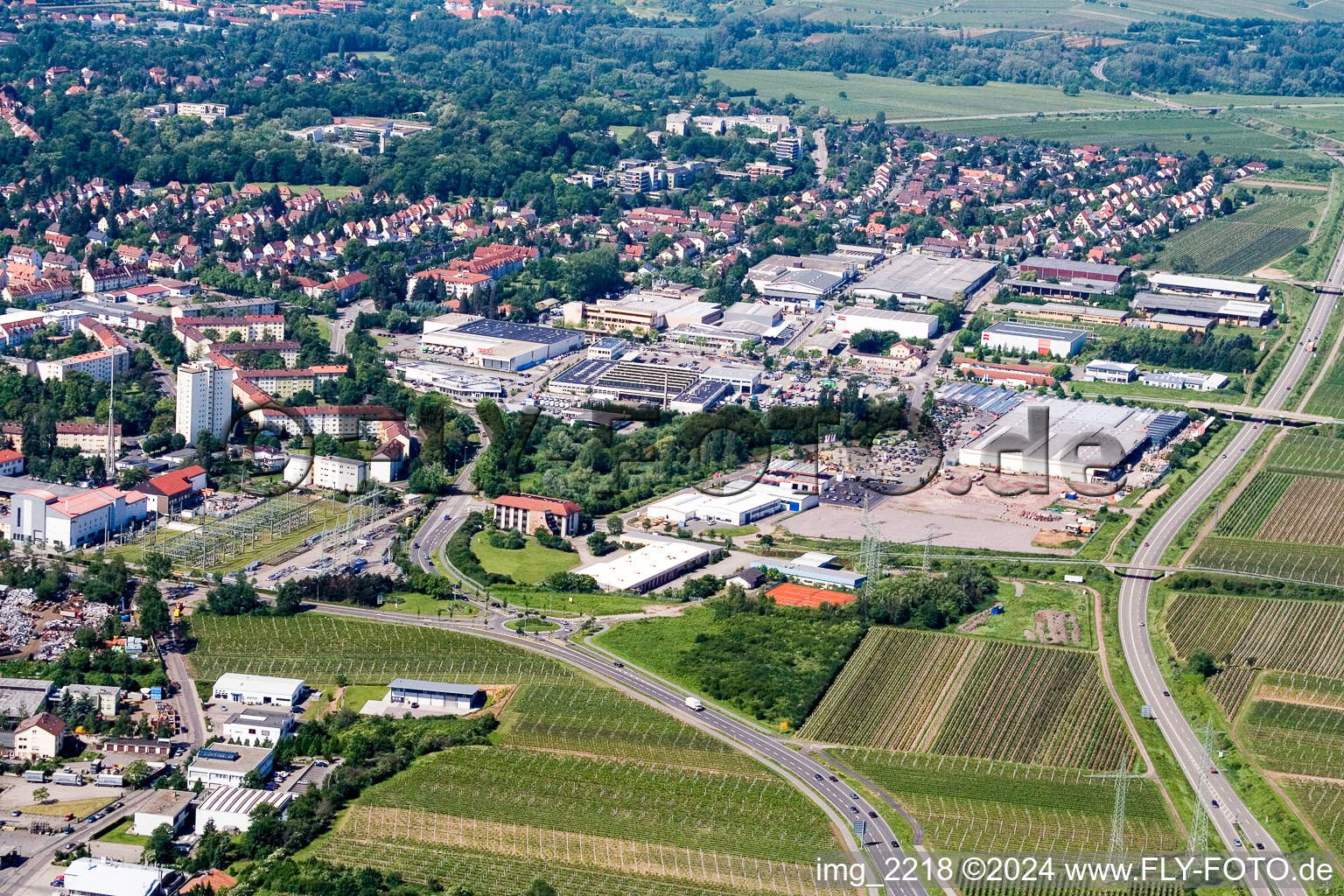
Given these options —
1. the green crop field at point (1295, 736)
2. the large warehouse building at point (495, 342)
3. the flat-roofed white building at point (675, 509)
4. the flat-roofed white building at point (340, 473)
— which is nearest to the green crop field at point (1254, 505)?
the green crop field at point (1295, 736)

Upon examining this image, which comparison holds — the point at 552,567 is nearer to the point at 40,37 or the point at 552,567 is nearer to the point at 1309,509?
the point at 1309,509

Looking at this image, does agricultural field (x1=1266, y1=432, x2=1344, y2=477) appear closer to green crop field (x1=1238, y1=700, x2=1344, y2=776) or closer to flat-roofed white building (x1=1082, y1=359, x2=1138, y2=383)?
flat-roofed white building (x1=1082, y1=359, x2=1138, y2=383)

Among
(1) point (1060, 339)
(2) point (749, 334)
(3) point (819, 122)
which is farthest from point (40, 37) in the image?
(1) point (1060, 339)

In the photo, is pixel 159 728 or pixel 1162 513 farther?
pixel 1162 513

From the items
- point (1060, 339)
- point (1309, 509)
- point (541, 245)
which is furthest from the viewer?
point (541, 245)

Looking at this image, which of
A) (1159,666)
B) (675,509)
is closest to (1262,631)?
(1159,666)

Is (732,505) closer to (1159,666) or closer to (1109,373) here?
(1159,666)

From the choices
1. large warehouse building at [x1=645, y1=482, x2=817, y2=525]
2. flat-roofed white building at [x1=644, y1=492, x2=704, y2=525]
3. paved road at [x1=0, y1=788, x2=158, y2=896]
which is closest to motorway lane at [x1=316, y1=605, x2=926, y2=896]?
flat-roofed white building at [x1=644, y1=492, x2=704, y2=525]
